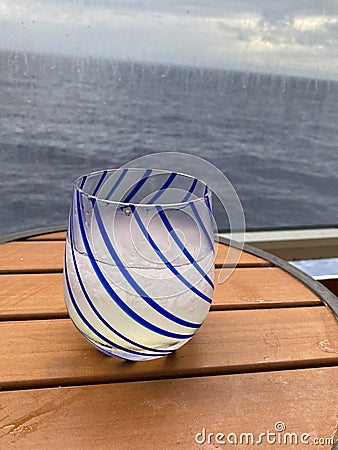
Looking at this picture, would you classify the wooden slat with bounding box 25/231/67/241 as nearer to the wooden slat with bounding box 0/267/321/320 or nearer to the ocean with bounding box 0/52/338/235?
the wooden slat with bounding box 0/267/321/320

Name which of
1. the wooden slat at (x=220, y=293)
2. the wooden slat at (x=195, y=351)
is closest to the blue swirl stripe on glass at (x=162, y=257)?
the wooden slat at (x=195, y=351)

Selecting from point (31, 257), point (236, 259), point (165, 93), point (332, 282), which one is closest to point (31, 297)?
point (31, 257)

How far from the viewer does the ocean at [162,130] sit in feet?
4.81

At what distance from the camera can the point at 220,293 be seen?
80 cm

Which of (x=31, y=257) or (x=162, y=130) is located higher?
(x=162, y=130)

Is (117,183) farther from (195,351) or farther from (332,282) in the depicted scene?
(332,282)

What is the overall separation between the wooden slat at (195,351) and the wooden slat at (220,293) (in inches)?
1.1

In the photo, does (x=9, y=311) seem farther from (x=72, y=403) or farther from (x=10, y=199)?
(x=10, y=199)

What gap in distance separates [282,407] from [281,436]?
4 cm

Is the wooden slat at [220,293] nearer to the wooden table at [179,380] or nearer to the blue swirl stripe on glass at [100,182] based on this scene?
the wooden table at [179,380]

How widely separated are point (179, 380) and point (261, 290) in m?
0.27

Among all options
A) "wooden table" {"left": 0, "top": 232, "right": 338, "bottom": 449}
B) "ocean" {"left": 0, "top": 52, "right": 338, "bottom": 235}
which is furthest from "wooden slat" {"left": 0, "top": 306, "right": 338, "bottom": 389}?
"ocean" {"left": 0, "top": 52, "right": 338, "bottom": 235}

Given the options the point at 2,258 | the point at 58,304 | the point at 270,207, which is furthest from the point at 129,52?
the point at 58,304

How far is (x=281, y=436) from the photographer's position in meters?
0.51
